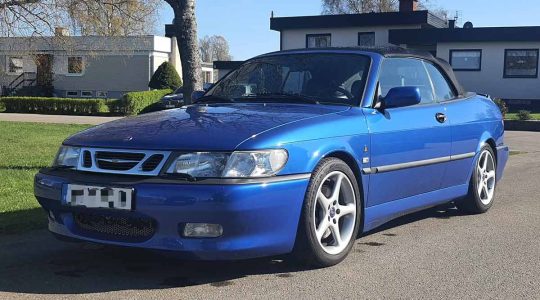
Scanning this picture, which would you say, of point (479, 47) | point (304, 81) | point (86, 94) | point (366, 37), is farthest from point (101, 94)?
point (304, 81)

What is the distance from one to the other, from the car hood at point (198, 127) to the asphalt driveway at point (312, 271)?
35.6 inches

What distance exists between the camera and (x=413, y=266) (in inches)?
177

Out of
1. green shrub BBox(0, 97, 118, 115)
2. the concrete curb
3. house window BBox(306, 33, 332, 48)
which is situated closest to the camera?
the concrete curb

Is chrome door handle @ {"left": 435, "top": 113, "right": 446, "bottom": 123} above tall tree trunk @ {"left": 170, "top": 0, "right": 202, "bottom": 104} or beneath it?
beneath

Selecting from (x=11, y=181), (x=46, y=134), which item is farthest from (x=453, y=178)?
(x=46, y=134)

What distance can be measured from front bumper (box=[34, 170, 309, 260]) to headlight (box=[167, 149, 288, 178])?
0.28ft

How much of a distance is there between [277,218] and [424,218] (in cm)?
282

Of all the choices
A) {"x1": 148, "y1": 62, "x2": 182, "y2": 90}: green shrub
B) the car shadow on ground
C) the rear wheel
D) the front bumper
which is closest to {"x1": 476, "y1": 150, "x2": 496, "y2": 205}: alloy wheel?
the rear wheel

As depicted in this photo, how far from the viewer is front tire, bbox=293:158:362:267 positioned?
13.6 ft

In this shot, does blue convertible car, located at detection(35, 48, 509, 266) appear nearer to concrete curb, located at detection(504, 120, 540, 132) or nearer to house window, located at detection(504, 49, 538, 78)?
concrete curb, located at detection(504, 120, 540, 132)

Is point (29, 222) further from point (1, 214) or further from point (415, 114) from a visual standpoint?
point (415, 114)

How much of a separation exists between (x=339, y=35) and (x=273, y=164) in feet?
105

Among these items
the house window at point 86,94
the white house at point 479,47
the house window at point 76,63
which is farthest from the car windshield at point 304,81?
the house window at point 86,94

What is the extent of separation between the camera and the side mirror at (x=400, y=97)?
4.92 m
